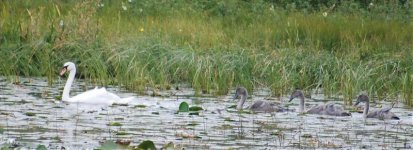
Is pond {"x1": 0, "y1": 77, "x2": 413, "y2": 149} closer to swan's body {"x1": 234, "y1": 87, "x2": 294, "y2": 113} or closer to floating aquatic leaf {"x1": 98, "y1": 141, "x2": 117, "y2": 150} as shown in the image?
swan's body {"x1": 234, "y1": 87, "x2": 294, "y2": 113}

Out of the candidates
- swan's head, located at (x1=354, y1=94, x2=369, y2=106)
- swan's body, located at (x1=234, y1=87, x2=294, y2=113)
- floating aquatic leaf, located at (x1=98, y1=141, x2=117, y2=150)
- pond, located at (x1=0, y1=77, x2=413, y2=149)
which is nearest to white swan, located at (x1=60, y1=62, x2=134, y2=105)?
pond, located at (x1=0, y1=77, x2=413, y2=149)

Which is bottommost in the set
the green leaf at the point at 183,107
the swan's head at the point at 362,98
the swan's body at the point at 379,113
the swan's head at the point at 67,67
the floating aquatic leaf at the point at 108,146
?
the swan's body at the point at 379,113

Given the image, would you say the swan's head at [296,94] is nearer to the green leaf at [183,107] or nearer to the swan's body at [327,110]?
the swan's body at [327,110]

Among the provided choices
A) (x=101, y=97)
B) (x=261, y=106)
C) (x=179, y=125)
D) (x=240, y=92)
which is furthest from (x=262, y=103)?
(x=179, y=125)

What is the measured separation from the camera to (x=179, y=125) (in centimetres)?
1302

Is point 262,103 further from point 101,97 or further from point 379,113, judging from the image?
point 101,97

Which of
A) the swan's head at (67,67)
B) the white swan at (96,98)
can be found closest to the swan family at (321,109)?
the white swan at (96,98)

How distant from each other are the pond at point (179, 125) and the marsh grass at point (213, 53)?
0.74m

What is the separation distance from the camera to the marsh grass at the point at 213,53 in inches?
665

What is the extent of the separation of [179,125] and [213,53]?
4956 millimetres

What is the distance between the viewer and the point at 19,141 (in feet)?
36.8

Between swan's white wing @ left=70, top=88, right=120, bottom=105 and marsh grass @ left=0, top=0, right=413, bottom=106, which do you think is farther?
marsh grass @ left=0, top=0, right=413, bottom=106

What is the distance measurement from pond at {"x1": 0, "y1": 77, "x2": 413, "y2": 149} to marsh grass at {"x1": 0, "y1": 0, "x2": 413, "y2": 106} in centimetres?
74

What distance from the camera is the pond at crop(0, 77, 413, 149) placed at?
11711mm
